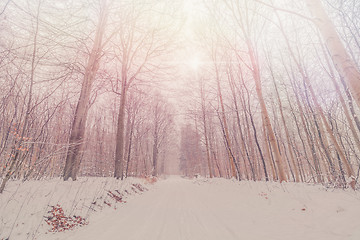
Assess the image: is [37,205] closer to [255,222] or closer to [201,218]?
[201,218]

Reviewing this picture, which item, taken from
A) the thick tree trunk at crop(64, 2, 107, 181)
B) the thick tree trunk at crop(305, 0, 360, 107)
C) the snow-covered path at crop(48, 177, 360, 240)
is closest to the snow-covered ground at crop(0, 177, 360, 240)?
the snow-covered path at crop(48, 177, 360, 240)

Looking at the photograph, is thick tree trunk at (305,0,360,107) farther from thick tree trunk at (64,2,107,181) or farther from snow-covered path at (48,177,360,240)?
thick tree trunk at (64,2,107,181)

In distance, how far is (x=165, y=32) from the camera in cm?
906

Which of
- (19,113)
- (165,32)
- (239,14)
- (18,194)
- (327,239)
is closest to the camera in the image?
(327,239)

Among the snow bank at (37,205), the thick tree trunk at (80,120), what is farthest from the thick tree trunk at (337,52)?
the thick tree trunk at (80,120)

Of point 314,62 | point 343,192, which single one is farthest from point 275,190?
point 314,62

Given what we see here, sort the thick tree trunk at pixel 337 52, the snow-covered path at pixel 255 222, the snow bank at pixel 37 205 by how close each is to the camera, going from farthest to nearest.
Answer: the snow-covered path at pixel 255 222
the snow bank at pixel 37 205
the thick tree trunk at pixel 337 52

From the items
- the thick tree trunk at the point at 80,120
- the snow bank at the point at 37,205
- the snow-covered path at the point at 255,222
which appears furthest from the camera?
the thick tree trunk at the point at 80,120

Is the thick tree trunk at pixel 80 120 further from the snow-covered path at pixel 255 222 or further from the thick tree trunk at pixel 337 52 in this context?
the thick tree trunk at pixel 337 52

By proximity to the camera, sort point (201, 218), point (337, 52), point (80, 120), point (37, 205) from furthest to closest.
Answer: point (80, 120)
point (201, 218)
point (37, 205)
point (337, 52)

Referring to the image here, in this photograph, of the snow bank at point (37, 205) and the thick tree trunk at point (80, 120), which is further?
the thick tree trunk at point (80, 120)

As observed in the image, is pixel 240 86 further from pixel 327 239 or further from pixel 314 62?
pixel 327 239

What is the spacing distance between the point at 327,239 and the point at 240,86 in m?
8.88

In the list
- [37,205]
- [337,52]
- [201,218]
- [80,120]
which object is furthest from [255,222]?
[80,120]
